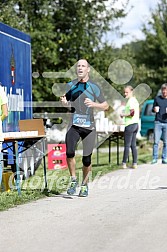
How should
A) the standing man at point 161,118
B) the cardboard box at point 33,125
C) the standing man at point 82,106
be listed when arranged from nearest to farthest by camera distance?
the standing man at point 82,106
the cardboard box at point 33,125
the standing man at point 161,118

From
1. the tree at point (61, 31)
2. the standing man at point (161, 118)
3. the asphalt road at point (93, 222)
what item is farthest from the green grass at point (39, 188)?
the tree at point (61, 31)

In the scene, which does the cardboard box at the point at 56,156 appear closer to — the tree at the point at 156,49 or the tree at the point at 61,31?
the tree at the point at 61,31

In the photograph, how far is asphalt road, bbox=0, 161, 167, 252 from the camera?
686cm

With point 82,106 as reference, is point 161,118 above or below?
below

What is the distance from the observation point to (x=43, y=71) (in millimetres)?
26766

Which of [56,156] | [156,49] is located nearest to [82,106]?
[56,156]

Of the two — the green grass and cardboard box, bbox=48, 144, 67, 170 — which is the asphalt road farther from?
cardboard box, bbox=48, 144, 67, 170

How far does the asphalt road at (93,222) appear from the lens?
6.86 m

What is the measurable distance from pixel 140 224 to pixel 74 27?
65.2 feet

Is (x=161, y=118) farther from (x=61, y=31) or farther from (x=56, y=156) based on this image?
(x=61, y=31)

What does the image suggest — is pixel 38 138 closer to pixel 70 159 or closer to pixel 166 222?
pixel 70 159

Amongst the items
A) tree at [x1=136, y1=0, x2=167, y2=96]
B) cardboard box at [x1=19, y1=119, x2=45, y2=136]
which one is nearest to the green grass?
cardboard box at [x1=19, y1=119, x2=45, y2=136]

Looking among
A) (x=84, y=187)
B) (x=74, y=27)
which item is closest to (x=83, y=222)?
(x=84, y=187)

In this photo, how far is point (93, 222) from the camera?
8156mm
